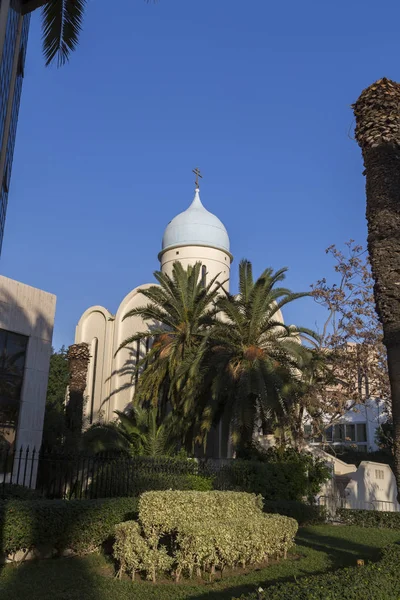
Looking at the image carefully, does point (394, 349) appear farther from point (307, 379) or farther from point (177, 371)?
point (307, 379)

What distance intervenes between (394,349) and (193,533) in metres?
4.02

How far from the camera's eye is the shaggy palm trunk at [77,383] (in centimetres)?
2922

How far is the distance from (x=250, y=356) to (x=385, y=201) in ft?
38.5

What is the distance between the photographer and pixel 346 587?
5.88m

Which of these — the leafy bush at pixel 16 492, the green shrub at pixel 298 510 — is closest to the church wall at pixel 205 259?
the green shrub at pixel 298 510

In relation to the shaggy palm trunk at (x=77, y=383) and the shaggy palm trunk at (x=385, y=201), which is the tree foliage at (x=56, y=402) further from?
the shaggy palm trunk at (x=385, y=201)

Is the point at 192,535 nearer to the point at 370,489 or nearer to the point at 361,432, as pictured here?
the point at 370,489

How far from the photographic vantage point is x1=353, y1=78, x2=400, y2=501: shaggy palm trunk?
28.8 feet

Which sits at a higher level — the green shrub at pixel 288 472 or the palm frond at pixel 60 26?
the palm frond at pixel 60 26

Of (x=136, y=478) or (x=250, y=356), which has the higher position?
(x=250, y=356)

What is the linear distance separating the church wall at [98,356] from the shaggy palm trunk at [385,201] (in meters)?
22.3

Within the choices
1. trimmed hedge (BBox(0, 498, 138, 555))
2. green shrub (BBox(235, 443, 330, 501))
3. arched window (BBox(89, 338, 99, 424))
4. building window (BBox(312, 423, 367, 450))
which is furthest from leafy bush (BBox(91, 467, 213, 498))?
building window (BBox(312, 423, 367, 450))

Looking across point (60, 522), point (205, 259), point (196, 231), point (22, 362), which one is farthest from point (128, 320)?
point (60, 522)

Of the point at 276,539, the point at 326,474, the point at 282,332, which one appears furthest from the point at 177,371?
the point at 276,539
